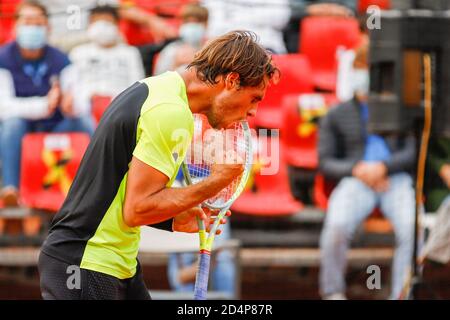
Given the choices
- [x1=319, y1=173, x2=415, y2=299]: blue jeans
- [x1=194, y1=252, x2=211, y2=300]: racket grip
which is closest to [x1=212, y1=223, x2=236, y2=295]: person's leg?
[x1=319, y1=173, x2=415, y2=299]: blue jeans

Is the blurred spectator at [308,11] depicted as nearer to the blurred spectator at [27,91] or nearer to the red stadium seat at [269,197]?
the red stadium seat at [269,197]

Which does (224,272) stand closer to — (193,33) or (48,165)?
(48,165)

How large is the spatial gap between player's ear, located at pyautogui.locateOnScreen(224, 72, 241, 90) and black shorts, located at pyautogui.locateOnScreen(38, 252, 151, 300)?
75 cm

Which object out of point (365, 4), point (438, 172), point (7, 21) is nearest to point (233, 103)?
point (438, 172)

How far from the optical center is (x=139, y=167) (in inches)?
132

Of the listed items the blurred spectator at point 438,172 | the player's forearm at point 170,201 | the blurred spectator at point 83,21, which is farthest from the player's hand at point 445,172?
the player's forearm at point 170,201

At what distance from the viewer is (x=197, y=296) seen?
3.74 m

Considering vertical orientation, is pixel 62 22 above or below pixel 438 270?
above

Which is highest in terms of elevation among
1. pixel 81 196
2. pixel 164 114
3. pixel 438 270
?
pixel 164 114

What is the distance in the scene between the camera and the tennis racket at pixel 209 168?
3.63 m

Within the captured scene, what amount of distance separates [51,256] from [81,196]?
236 mm

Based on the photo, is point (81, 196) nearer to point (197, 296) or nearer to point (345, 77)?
point (197, 296)
